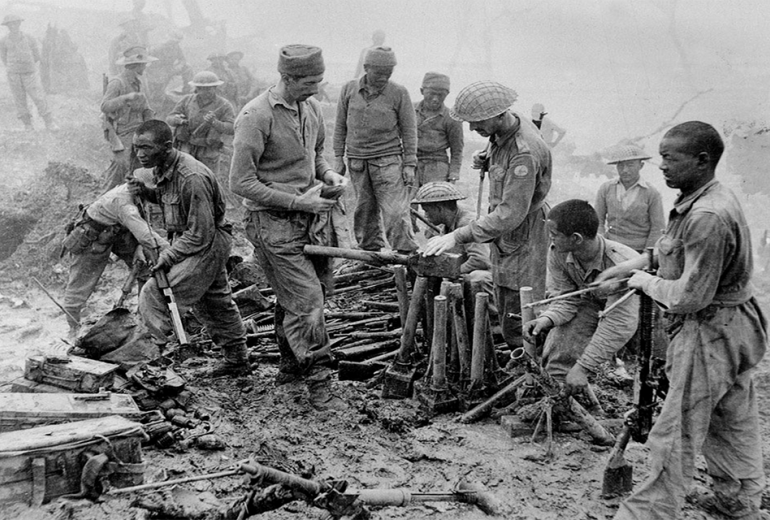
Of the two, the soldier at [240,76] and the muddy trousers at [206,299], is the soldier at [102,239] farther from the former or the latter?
the soldier at [240,76]

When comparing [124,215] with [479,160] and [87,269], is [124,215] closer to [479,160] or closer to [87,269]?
[87,269]

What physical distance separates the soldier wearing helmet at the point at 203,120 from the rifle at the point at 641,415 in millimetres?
7244

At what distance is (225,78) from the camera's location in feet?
48.9

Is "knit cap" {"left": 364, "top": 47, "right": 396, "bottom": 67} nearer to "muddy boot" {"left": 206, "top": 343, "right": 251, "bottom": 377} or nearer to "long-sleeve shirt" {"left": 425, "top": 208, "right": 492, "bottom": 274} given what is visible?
"long-sleeve shirt" {"left": 425, "top": 208, "right": 492, "bottom": 274}

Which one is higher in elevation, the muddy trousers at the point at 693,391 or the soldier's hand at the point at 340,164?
the soldier's hand at the point at 340,164

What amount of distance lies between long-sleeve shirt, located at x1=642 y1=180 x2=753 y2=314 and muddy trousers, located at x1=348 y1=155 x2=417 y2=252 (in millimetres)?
4310

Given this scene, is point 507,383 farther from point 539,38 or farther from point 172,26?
point 539,38

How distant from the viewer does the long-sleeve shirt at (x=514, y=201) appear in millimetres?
4633

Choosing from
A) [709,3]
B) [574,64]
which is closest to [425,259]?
[709,3]

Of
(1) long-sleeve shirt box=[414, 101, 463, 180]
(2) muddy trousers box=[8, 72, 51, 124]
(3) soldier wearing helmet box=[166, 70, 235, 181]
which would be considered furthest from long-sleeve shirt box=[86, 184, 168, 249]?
(2) muddy trousers box=[8, 72, 51, 124]

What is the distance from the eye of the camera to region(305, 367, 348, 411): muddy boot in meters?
4.84

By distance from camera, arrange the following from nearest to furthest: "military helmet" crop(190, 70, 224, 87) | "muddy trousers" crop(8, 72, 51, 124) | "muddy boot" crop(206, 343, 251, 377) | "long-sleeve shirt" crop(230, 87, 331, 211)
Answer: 1. "long-sleeve shirt" crop(230, 87, 331, 211)
2. "muddy boot" crop(206, 343, 251, 377)
3. "military helmet" crop(190, 70, 224, 87)
4. "muddy trousers" crop(8, 72, 51, 124)

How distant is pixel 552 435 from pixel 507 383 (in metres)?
0.65

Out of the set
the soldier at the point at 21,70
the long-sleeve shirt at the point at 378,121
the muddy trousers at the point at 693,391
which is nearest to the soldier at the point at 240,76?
the soldier at the point at 21,70
